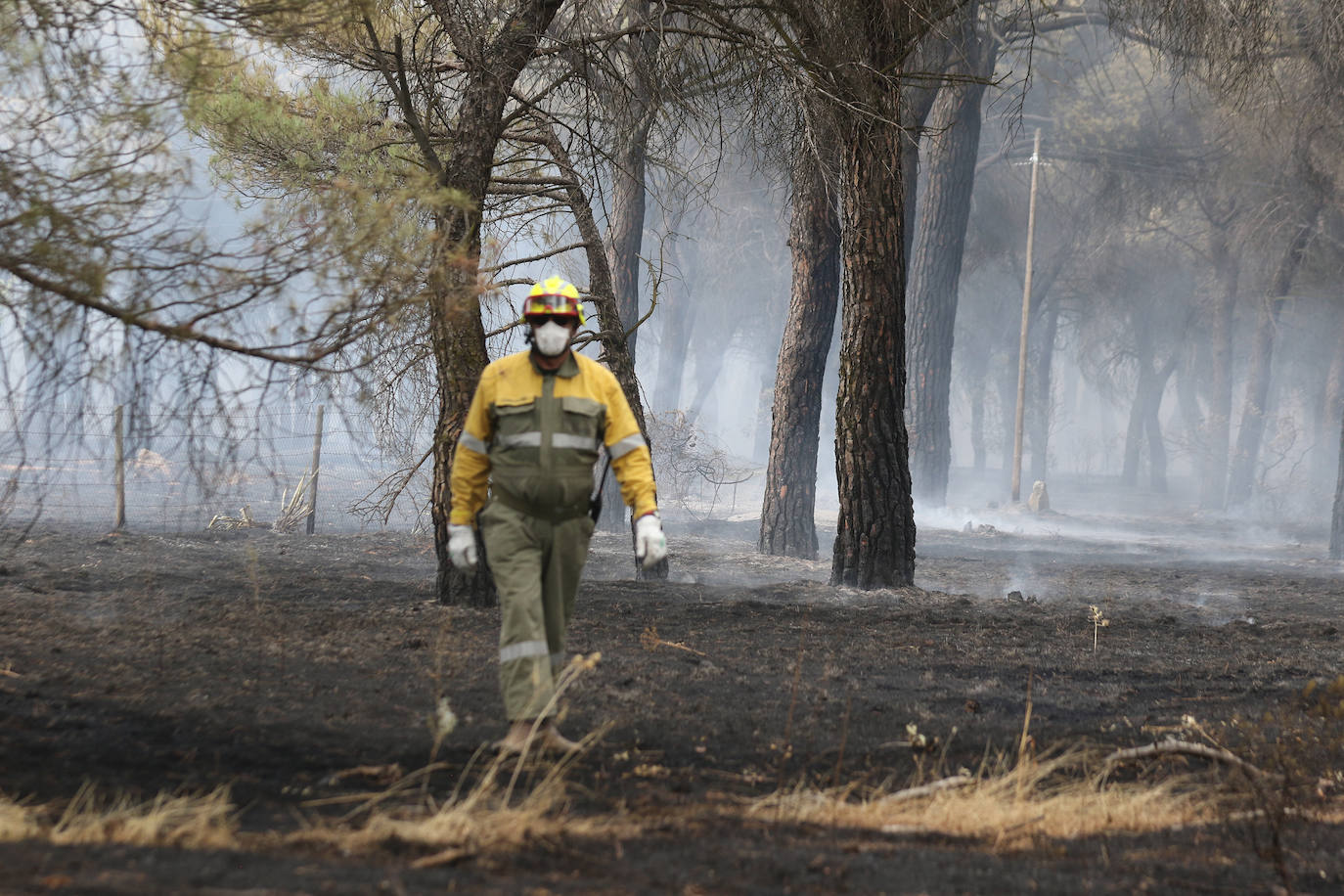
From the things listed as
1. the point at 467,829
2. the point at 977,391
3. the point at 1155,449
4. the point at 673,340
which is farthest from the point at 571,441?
the point at 977,391

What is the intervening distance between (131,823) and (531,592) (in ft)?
5.38

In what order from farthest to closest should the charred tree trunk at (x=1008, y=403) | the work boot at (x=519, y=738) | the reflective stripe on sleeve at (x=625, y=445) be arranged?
the charred tree trunk at (x=1008, y=403)
the reflective stripe on sleeve at (x=625, y=445)
the work boot at (x=519, y=738)

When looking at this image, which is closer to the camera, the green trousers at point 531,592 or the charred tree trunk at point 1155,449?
the green trousers at point 531,592

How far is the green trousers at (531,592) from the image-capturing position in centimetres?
436

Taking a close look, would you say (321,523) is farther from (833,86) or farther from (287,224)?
(287,224)

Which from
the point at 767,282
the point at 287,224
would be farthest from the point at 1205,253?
the point at 287,224

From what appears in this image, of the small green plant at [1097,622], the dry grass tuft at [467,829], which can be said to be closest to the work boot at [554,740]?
the dry grass tuft at [467,829]

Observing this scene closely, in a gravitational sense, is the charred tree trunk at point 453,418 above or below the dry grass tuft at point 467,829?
above

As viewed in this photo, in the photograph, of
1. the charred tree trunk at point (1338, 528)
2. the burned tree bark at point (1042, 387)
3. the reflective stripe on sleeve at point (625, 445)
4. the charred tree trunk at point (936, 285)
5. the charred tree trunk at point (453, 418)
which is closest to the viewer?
the reflective stripe on sleeve at point (625, 445)

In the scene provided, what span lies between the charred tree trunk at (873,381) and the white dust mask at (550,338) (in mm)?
4971

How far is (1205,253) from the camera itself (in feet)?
88.7

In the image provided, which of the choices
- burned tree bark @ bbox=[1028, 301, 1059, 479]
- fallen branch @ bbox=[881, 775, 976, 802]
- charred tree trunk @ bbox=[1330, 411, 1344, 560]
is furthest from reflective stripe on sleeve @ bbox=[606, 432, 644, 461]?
burned tree bark @ bbox=[1028, 301, 1059, 479]

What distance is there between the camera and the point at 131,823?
3199 millimetres

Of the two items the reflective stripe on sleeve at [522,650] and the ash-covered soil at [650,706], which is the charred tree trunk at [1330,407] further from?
the reflective stripe on sleeve at [522,650]
